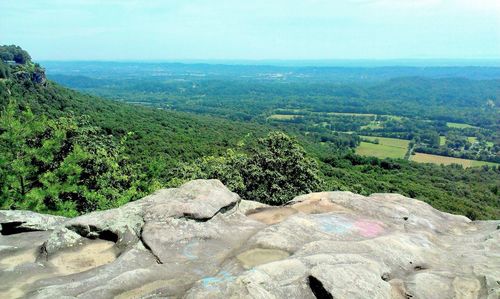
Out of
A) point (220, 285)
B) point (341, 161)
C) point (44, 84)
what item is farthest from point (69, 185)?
point (44, 84)

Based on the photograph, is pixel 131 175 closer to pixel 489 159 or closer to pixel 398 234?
pixel 398 234

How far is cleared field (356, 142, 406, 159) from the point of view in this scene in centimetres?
14268

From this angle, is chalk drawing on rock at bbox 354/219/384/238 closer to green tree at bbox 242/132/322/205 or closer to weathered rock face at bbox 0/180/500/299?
weathered rock face at bbox 0/180/500/299

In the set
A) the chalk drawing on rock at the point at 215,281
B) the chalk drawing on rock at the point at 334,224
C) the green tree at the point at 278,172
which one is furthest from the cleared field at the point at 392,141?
the chalk drawing on rock at the point at 215,281

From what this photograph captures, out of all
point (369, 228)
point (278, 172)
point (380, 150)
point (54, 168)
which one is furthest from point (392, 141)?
point (369, 228)

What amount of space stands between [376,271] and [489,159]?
161m

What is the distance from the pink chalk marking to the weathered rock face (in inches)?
2.9

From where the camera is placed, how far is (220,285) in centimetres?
905

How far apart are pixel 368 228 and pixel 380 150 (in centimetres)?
14855

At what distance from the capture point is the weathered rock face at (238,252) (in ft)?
31.1

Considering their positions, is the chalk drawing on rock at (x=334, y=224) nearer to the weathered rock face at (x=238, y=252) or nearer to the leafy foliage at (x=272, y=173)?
the weathered rock face at (x=238, y=252)

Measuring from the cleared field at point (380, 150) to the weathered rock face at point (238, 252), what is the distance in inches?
5091

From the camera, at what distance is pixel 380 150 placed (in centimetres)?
15488

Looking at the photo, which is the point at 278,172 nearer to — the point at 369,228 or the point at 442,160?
the point at 369,228
